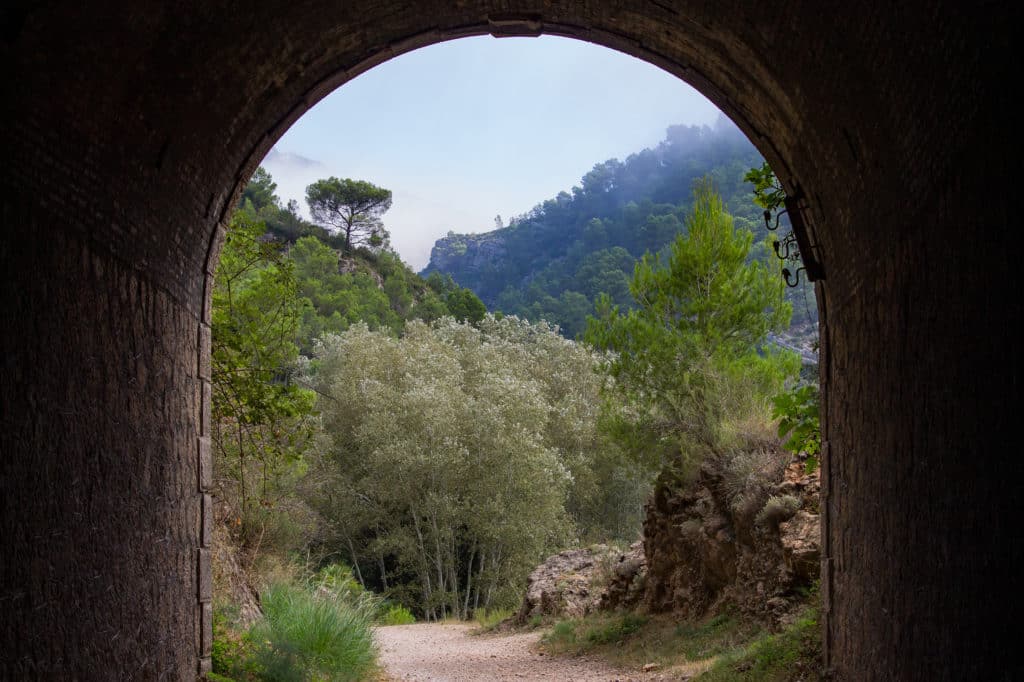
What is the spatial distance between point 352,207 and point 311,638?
2289 inches

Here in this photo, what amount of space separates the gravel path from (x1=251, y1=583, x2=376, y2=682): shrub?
120 centimetres

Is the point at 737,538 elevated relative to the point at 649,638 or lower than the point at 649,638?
elevated

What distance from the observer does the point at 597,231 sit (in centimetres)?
7156

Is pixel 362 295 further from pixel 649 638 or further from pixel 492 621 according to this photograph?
pixel 649 638

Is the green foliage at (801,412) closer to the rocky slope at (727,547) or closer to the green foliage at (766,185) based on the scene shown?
the rocky slope at (727,547)

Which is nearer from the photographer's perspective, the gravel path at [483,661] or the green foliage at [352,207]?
the gravel path at [483,661]

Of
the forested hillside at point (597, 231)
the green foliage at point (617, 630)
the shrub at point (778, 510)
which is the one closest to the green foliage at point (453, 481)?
the green foliage at point (617, 630)

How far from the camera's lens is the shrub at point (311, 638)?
7.88m

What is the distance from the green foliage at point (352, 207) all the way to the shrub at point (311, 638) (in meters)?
54.1

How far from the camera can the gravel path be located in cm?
1095

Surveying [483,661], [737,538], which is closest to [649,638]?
[737,538]

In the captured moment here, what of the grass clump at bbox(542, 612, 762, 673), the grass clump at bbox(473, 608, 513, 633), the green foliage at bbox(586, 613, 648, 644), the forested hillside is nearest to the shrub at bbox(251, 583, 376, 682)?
the grass clump at bbox(542, 612, 762, 673)

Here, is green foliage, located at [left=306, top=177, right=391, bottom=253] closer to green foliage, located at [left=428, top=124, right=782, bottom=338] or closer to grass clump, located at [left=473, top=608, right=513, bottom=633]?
green foliage, located at [left=428, top=124, right=782, bottom=338]

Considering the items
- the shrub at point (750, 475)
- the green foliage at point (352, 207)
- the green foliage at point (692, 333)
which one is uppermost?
the green foliage at point (352, 207)
